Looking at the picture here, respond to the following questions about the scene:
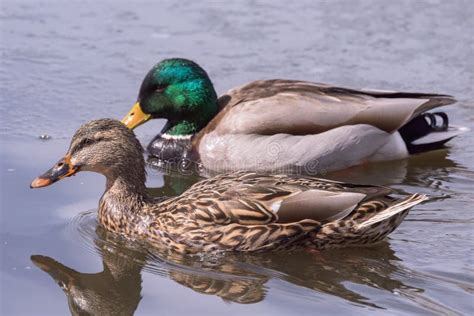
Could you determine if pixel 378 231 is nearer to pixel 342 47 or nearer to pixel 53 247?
pixel 53 247

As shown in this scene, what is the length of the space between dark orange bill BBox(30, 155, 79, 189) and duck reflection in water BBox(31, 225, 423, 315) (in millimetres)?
569

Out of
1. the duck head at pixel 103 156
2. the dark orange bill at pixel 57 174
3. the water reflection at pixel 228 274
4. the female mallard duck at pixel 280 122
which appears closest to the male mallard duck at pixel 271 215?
the water reflection at pixel 228 274

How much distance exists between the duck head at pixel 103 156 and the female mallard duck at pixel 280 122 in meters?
1.71

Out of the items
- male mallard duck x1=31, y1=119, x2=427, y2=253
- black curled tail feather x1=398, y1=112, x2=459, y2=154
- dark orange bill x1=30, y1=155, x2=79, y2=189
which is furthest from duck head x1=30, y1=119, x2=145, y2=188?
black curled tail feather x1=398, y1=112, x2=459, y2=154

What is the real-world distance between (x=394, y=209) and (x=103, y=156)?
7.03 ft

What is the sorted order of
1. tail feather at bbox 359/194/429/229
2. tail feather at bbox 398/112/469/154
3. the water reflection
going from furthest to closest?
tail feather at bbox 398/112/469/154
tail feather at bbox 359/194/429/229
the water reflection

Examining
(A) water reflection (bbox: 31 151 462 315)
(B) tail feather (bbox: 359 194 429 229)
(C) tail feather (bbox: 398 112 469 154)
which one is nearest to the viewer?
(A) water reflection (bbox: 31 151 462 315)

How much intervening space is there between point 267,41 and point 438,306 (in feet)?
19.4

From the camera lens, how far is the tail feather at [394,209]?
6871 mm

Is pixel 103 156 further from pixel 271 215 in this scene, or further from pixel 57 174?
pixel 271 215

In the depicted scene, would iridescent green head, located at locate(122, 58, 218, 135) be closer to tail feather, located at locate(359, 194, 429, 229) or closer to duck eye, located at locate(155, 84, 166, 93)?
duck eye, located at locate(155, 84, 166, 93)

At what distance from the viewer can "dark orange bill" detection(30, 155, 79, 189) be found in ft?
24.2

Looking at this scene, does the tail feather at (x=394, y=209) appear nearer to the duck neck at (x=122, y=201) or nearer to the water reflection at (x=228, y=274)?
the water reflection at (x=228, y=274)

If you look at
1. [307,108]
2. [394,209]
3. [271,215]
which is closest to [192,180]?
[307,108]
